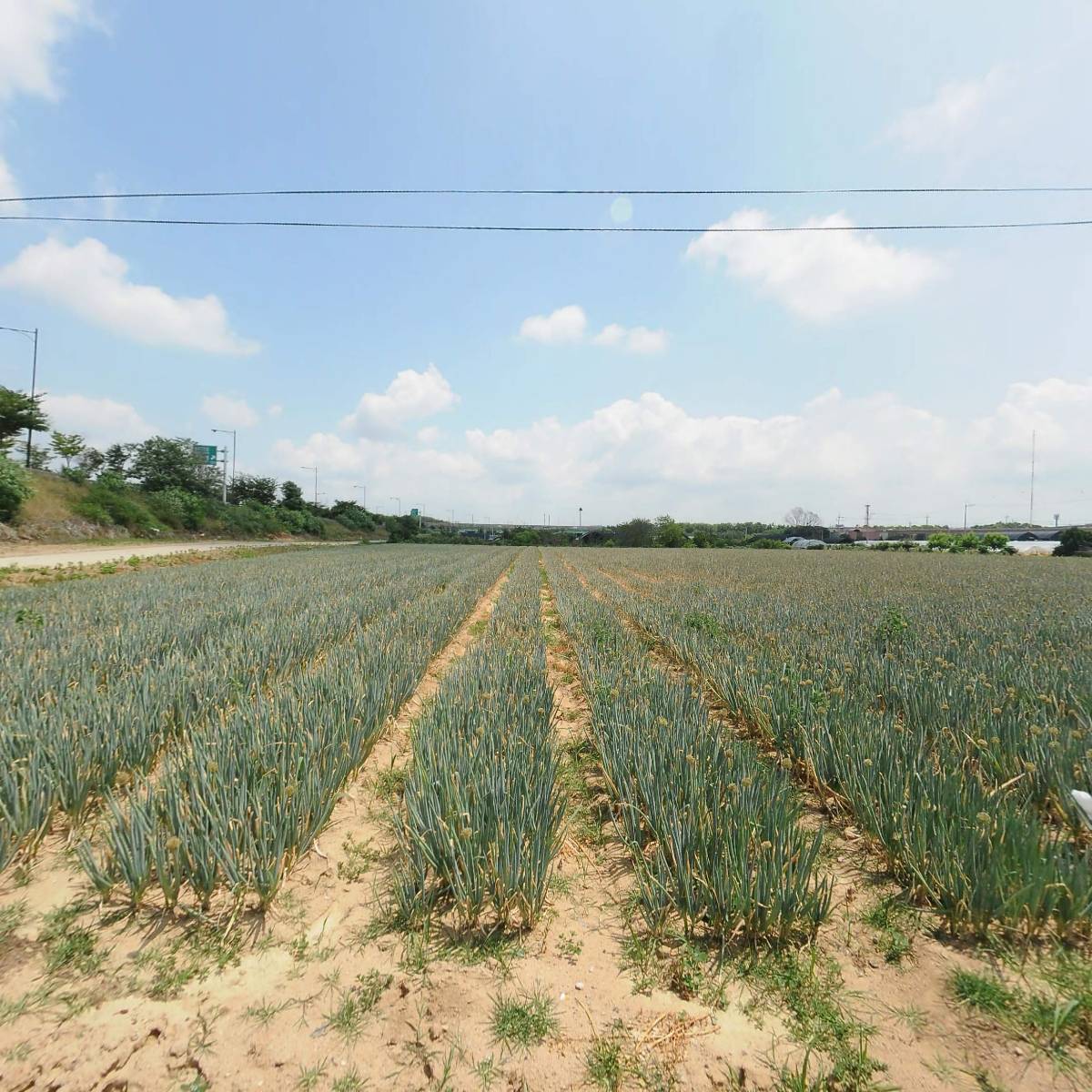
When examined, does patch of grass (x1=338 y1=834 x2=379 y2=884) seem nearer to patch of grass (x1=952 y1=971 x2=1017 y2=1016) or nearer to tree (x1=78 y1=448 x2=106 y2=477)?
patch of grass (x1=952 y1=971 x2=1017 y2=1016)

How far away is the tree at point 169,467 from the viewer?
52.1 meters

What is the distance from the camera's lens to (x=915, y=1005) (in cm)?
176

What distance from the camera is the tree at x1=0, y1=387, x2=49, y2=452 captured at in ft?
86.5

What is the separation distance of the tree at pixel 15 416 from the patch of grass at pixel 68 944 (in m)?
34.4

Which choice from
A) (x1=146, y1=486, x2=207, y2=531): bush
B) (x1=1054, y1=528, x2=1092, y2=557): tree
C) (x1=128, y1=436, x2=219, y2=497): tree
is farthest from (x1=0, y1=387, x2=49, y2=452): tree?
(x1=1054, y1=528, x2=1092, y2=557): tree

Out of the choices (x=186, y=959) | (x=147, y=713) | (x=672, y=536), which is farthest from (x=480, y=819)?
(x=672, y=536)

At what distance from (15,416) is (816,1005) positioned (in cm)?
3848

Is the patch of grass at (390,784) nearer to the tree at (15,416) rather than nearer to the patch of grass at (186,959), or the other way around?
the patch of grass at (186,959)

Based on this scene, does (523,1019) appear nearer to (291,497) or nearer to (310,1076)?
(310,1076)

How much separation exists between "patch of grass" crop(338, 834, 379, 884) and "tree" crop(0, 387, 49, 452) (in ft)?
114

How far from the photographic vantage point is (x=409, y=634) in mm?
7082

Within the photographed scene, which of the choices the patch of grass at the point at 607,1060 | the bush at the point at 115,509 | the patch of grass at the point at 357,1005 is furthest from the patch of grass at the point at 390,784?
the bush at the point at 115,509

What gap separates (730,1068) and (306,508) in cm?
8017

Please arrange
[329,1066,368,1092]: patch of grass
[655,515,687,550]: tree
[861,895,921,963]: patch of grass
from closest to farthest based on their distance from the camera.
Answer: [329,1066,368,1092]: patch of grass → [861,895,921,963]: patch of grass → [655,515,687,550]: tree
